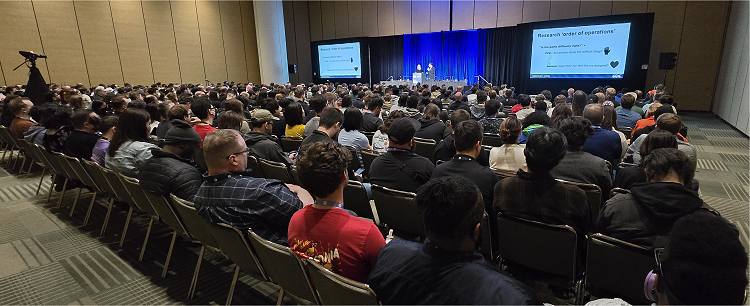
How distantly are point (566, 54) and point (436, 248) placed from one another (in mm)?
13469

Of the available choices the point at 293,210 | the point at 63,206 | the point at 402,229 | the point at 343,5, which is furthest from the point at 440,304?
the point at 343,5

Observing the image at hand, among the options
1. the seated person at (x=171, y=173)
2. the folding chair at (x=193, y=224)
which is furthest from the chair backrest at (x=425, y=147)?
the folding chair at (x=193, y=224)

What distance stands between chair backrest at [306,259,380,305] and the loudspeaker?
13.2 m

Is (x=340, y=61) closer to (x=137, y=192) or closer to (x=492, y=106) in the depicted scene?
(x=492, y=106)

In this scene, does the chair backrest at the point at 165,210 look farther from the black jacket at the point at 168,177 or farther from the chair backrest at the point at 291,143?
the chair backrest at the point at 291,143

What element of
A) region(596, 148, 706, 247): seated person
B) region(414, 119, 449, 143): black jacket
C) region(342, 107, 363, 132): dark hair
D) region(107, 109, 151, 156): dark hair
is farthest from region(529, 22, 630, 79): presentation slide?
region(107, 109, 151, 156): dark hair

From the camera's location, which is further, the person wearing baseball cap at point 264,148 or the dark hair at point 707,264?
the person wearing baseball cap at point 264,148

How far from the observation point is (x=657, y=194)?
6.31 ft

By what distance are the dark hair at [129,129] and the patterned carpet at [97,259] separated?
965 millimetres

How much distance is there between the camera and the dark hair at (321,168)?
1701mm

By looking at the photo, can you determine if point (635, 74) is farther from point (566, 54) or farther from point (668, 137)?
point (668, 137)

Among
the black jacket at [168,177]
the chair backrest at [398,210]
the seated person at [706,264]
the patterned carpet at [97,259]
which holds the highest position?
the seated person at [706,264]

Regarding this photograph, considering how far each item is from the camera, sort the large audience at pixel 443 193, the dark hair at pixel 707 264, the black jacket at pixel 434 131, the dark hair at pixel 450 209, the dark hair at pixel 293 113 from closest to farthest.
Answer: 1. the dark hair at pixel 707 264
2. the large audience at pixel 443 193
3. the dark hair at pixel 450 209
4. the dark hair at pixel 293 113
5. the black jacket at pixel 434 131

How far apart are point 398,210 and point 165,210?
1694mm
